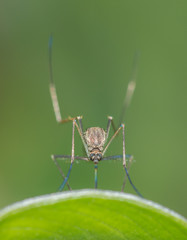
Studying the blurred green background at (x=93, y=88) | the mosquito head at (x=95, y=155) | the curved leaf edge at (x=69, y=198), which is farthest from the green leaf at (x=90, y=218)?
the blurred green background at (x=93, y=88)

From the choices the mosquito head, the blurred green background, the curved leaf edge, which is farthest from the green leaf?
the blurred green background

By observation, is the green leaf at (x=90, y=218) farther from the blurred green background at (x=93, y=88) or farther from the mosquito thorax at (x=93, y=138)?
the blurred green background at (x=93, y=88)

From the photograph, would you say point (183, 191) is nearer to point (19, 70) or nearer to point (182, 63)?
point (182, 63)

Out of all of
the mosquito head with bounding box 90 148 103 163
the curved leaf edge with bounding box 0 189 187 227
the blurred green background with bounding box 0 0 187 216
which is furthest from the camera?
the blurred green background with bounding box 0 0 187 216

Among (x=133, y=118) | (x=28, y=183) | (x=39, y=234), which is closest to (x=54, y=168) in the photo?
(x=28, y=183)

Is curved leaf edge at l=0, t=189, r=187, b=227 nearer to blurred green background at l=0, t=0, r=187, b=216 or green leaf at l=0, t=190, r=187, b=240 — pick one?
green leaf at l=0, t=190, r=187, b=240

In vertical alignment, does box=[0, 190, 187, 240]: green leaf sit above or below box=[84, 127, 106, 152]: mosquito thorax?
above
